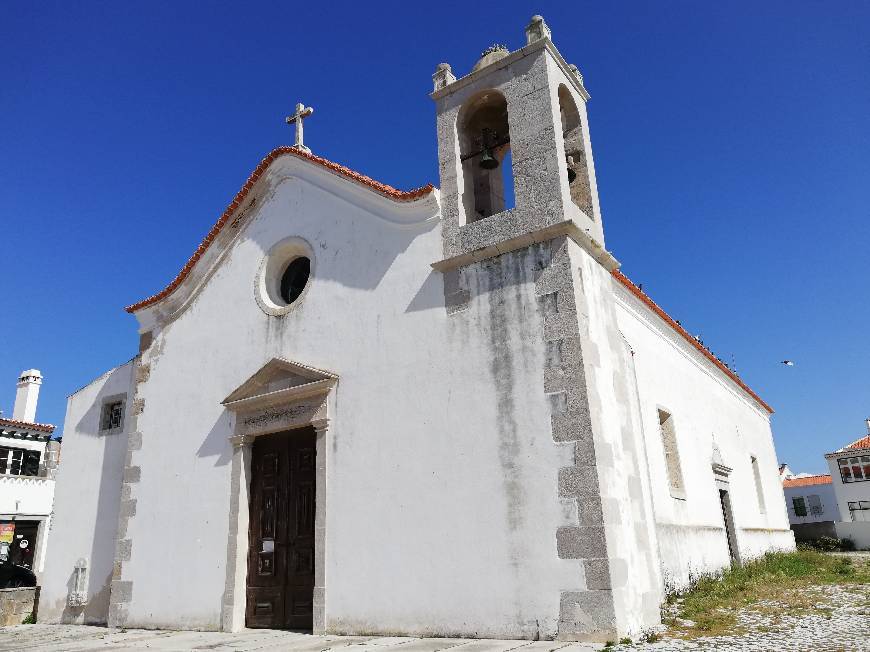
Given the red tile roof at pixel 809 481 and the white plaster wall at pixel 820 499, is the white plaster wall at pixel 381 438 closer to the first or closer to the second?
the white plaster wall at pixel 820 499

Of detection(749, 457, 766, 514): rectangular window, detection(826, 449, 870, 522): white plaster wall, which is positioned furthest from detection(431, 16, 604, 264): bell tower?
detection(826, 449, 870, 522): white plaster wall

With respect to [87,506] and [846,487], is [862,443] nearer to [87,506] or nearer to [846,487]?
[846,487]

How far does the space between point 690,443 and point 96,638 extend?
909 centimetres

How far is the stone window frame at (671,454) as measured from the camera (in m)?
9.58

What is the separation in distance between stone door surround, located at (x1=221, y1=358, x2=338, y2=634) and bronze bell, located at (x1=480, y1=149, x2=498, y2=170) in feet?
10.4

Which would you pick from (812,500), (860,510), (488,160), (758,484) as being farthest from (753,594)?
(812,500)

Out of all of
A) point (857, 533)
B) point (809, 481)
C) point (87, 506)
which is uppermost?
point (809, 481)

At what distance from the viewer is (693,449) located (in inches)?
429

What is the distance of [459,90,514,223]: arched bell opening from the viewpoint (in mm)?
7926

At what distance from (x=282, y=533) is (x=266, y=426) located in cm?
134

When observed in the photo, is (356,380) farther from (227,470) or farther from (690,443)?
(690,443)

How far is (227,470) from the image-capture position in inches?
336

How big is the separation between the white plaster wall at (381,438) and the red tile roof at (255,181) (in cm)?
29

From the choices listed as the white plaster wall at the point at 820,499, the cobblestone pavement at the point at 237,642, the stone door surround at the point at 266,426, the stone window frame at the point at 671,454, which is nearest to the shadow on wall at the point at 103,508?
the cobblestone pavement at the point at 237,642
